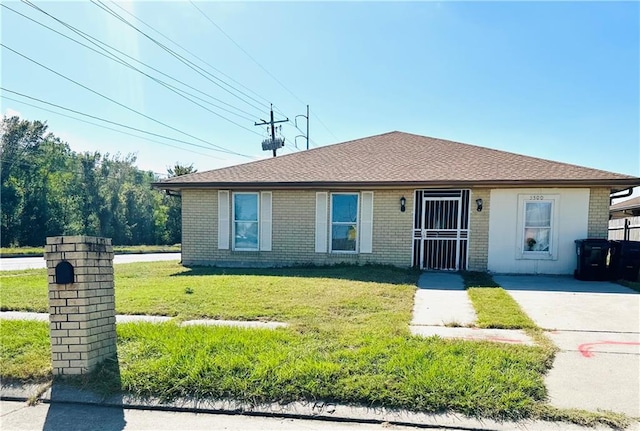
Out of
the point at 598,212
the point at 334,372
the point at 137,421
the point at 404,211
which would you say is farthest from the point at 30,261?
the point at 598,212

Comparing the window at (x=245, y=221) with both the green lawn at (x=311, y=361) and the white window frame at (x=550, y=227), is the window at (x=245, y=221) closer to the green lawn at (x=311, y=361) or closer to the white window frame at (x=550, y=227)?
the green lawn at (x=311, y=361)

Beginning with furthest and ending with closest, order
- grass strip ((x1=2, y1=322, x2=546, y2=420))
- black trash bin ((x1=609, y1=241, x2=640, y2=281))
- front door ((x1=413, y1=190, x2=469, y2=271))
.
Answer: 1. front door ((x1=413, y1=190, x2=469, y2=271))
2. black trash bin ((x1=609, y1=241, x2=640, y2=281))
3. grass strip ((x1=2, y1=322, x2=546, y2=420))

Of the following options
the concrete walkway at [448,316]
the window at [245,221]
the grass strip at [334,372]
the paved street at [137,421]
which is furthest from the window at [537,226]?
the paved street at [137,421]

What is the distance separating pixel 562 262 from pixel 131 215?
105ft

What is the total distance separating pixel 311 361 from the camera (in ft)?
12.2

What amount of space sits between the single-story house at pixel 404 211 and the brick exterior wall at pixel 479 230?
3 centimetres

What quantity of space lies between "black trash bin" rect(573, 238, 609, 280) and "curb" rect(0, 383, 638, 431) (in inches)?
308

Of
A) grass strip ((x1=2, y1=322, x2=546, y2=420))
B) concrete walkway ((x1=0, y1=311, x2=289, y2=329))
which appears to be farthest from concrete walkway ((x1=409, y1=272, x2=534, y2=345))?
concrete walkway ((x1=0, y1=311, x2=289, y2=329))

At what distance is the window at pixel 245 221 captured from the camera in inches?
463

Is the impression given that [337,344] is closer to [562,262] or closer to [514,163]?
[562,262]

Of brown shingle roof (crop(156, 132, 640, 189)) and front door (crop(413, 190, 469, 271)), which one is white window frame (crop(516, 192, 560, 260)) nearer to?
brown shingle roof (crop(156, 132, 640, 189))

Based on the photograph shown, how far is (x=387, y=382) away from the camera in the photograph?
334 centimetres

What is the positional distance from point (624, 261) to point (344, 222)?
716 cm

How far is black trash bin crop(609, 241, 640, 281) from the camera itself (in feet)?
30.5
